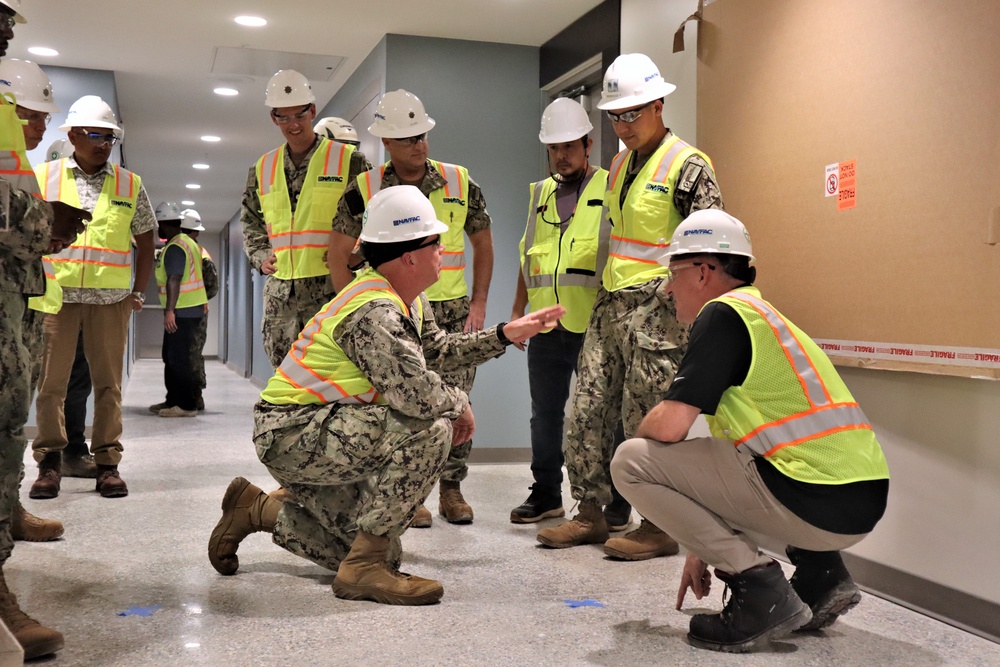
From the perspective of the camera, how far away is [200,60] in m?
6.58

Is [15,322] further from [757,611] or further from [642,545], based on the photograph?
[642,545]

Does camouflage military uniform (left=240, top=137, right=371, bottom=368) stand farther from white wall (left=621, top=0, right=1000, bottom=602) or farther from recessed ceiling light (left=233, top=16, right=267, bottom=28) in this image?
white wall (left=621, top=0, right=1000, bottom=602)

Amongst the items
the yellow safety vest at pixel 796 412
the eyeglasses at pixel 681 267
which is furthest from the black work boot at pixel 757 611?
the eyeglasses at pixel 681 267

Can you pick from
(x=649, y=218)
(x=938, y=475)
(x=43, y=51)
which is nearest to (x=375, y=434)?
(x=649, y=218)

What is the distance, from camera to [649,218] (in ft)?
10.8

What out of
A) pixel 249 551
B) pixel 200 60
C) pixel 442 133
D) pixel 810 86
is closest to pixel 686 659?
pixel 249 551

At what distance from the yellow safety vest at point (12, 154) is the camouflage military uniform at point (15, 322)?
0.05 m

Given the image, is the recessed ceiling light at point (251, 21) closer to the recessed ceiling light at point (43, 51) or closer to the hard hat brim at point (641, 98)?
the recessed ceiling light at point (43, 51)

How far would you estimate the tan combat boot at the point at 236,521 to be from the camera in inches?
115

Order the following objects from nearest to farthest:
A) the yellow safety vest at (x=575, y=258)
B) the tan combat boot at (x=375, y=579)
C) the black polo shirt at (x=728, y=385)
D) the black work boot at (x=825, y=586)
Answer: the black polo shirt at (x=728, y=385) < the black work boot at (x=825, y=586) < the tan combat boot at (x=375, y=579) < the yellow safety vest at (x=575, y=258)

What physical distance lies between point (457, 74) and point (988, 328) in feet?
12.9

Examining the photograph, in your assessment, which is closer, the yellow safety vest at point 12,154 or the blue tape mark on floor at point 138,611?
the yellow safety vest at point 12,154

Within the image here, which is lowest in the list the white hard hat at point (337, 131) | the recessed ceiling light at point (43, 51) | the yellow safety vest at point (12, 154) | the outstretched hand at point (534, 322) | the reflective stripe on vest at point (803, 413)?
the reflective stripe on vest at point (803, 413)

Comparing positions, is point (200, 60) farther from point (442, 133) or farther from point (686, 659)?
point (686, 659)
